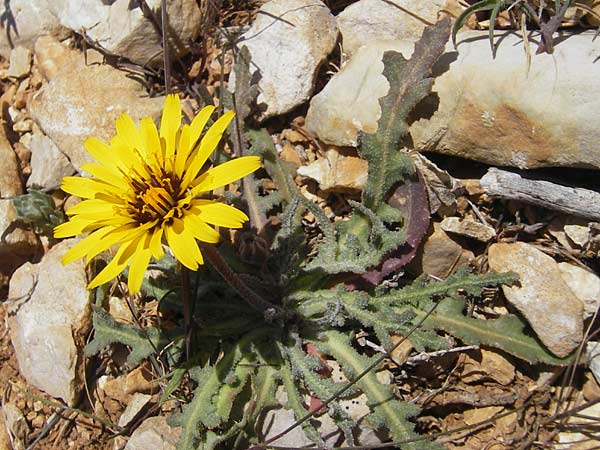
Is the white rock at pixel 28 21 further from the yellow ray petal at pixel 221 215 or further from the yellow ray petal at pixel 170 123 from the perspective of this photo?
the yellow ray petal at pixel 221 215

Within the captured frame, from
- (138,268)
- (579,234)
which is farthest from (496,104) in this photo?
(138,268)

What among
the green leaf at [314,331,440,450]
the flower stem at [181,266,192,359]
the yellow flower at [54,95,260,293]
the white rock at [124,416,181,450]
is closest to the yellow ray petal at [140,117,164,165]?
the yellow flower at [54,95,260,293]

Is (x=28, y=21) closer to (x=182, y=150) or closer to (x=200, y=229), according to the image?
(x=182, y=150)

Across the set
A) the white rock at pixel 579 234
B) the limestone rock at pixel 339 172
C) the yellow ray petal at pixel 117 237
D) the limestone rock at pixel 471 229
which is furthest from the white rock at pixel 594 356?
the yellow ray petal at pixel 117 237

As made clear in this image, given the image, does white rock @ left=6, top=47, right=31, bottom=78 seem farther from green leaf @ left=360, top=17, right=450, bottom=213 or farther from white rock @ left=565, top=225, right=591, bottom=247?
white rock @ left=565, top=225, right=591, bottom=247

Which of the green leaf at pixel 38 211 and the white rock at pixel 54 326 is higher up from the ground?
the green leaf at pixel 38 211

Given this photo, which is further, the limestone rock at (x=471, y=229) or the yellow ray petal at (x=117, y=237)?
the limestone rock at (x=471, y=229)

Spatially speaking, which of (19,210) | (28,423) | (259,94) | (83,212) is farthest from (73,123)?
(28,423)
